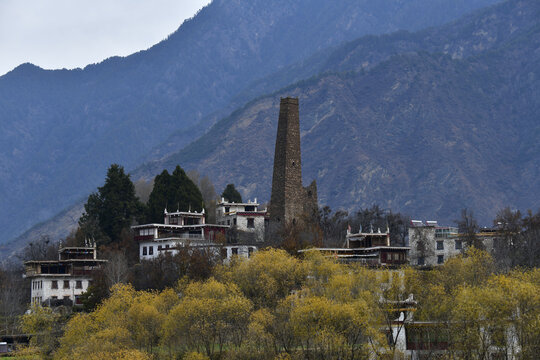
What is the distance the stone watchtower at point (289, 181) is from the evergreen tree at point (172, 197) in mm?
13876

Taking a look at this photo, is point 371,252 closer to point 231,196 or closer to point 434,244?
point 434,244

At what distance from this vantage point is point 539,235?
141125mm

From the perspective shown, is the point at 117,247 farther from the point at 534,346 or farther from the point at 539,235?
the point at 534,346

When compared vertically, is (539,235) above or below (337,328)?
above

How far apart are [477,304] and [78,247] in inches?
2980

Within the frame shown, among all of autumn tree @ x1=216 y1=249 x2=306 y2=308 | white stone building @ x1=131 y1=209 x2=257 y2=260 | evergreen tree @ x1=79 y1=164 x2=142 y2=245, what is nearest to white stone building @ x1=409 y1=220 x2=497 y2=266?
white stone building @ x1=131 y1=209 x2=257 y2=260

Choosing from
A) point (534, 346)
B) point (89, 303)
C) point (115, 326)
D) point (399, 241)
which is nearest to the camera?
point (534, 346)

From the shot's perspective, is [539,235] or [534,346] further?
[539,235]

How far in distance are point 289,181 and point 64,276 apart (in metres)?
35.0

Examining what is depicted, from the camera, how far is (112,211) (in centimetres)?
15888

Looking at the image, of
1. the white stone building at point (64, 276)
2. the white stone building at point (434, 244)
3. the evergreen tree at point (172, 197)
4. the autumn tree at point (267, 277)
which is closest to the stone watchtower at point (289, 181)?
the evergreen tree at point (172, 197)

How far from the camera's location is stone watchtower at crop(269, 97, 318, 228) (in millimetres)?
153125

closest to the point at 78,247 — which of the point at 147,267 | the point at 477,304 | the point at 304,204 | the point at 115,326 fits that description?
the point at 147,267

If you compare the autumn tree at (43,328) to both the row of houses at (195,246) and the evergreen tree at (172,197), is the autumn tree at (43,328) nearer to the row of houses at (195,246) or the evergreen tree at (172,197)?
the row of houses at (195,246)
